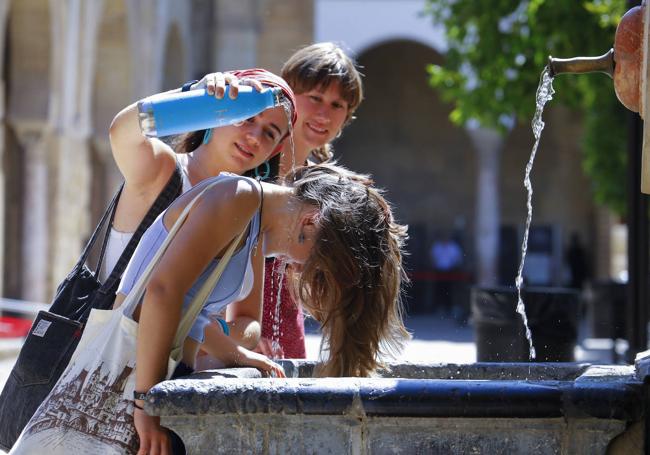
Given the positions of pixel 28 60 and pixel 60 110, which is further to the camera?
pixel 60 110

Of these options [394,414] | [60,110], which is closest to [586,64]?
[394,414]

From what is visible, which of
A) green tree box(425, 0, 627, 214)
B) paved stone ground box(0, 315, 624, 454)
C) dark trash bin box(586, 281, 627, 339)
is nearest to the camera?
paved stone ground box(0, 315, 624, 454)

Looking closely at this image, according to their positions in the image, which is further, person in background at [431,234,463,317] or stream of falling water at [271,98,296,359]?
person in background at [431,234,463,317]

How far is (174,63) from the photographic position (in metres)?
21.2

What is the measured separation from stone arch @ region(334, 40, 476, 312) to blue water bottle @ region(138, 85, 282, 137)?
24.5 m

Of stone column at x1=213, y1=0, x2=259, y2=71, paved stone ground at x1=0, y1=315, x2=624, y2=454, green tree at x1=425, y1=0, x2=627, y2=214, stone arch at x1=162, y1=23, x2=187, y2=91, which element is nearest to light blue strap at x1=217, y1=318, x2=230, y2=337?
paved stone ground at x1=0, y1=315, x2=624, y2=454

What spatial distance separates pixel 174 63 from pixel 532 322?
16.1 metres

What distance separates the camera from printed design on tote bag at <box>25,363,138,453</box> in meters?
2.37

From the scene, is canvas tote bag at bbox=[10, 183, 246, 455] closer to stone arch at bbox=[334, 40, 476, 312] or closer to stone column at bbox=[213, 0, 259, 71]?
stone column at bbox=[213, 0, 259, 71]

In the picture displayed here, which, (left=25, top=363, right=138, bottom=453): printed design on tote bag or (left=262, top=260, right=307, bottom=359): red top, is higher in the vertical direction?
(left=262, top=260, right=307, bottom=359): red top

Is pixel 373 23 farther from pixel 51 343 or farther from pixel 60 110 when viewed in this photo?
pixel 51 343

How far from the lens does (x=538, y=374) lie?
302cm

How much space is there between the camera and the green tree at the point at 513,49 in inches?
445

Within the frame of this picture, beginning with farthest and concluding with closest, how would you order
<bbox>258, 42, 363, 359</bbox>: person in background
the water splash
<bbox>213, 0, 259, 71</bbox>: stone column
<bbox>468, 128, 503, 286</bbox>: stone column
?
<bbox>468, 128, 503, 286</bbox>: stone column
<bbox>213, 0, 259, 71</bbox>: stone column
<bbox>258, 42, 363, 359</bbox>: person in background
the water splash
